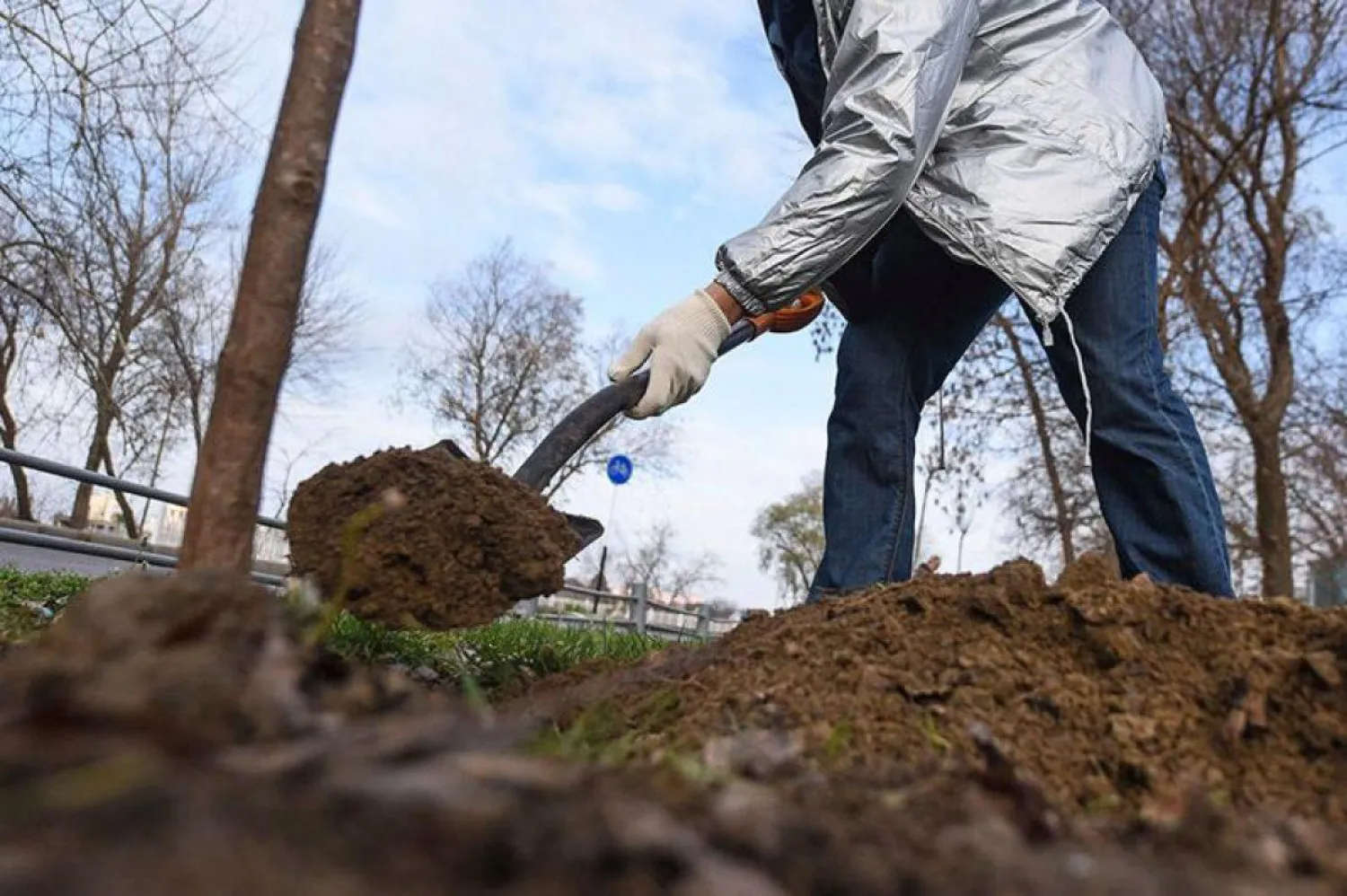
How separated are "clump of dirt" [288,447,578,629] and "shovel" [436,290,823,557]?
0.15 meters

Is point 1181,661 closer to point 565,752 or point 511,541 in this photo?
point 565,752

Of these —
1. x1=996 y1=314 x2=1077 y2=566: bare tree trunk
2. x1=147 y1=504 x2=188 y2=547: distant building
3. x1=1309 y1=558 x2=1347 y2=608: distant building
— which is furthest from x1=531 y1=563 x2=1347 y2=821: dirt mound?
x1=1309 y1=558 x2=1347 y2=608: distant building

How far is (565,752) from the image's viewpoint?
52.5 inches

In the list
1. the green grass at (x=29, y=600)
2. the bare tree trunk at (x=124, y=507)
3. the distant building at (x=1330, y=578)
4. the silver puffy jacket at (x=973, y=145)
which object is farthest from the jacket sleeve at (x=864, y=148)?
the distant building at (x=1330, y=578)

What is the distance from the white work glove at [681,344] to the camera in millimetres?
3174

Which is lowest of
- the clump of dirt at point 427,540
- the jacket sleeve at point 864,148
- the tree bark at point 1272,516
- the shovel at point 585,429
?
the clump of dirt at point 427,540

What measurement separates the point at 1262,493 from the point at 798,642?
48.5 ft

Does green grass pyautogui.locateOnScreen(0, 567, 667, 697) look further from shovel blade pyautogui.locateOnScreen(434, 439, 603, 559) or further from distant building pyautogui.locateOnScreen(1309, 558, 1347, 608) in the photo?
distant building pyautogui.locateOnScreen(1309, 558, 1347, 608)

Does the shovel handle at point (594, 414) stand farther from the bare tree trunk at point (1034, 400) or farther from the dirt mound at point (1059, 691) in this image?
the bare tree trunk at point (1034, 400)

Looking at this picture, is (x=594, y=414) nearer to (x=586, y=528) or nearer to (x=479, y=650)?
(x=586, y=528)

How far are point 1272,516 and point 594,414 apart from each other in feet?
47.1

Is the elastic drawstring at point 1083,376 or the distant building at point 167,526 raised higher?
the elastic drawstring at point 1083,376

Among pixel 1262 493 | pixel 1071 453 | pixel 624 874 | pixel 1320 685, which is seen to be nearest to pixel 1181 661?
pixel 1320 685

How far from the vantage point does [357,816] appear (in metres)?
0.65
